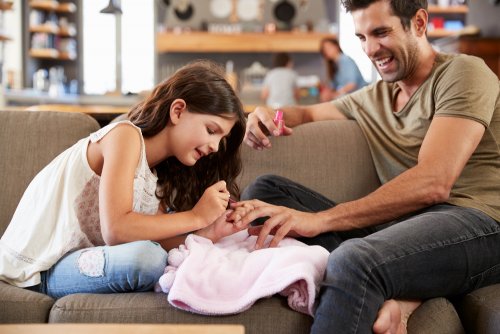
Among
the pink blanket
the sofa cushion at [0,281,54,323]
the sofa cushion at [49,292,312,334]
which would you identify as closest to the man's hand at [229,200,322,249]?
the pink blanket

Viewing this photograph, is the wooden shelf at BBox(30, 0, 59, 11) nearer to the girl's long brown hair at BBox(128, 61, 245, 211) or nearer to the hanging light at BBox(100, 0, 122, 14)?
the hanging light at BBox(100, 0, 122, 14)

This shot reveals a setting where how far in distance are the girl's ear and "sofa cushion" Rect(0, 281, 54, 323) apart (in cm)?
58

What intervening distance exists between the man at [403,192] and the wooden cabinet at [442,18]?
8037 millimetres

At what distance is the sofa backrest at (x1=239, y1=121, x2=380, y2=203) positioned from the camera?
225cm

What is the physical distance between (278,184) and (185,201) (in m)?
0.28

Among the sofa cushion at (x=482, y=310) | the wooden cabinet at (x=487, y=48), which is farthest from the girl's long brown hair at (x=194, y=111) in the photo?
the wooden cabinet at (x=487, y=48)

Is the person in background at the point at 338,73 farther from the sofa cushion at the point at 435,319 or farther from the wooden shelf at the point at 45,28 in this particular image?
the sofa cushion at the point at 435,319

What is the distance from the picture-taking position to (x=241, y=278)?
5.28 ft

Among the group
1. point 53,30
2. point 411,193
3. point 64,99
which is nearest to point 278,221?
point 411,193

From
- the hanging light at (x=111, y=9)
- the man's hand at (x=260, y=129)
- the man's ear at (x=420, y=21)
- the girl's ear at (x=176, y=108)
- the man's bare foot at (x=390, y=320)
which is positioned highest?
the hanging light at (x=111, y=9)

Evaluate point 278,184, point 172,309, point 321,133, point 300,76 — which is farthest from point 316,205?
point 300,76

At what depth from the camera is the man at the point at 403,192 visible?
1544 millimetres

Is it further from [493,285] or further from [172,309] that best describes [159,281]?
[493,285]

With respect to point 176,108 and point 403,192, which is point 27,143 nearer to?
point 176,108
